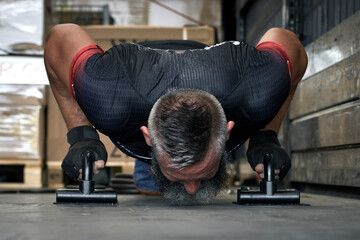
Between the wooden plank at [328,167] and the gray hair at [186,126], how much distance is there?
0.98 meters

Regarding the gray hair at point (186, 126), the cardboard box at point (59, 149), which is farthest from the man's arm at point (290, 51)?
the cardboard box at point (59, 149)

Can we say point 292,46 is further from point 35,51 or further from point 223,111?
point 35,51

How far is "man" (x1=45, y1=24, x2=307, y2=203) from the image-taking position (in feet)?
5.24

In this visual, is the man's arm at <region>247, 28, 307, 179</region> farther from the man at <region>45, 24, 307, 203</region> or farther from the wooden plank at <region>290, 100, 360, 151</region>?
the wooden plank at <region>290, 100, 360, 151</region>

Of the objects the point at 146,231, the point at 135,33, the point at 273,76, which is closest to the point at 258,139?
the point at 273,76

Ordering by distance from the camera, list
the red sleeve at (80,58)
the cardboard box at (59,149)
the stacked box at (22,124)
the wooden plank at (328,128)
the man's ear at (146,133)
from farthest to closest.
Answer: the cardboard box at (59,149)
the stacked box at (22,124)
the wooden plank at (328,128)
the red sleeve at (80,58)
the man's ear at (146,133)

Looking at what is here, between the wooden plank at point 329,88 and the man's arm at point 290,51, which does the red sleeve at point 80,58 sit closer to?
the man's arm at point 290,51

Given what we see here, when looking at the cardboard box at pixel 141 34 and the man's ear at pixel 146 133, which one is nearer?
the man's ear at pixel 146 133

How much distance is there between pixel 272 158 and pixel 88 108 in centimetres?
70

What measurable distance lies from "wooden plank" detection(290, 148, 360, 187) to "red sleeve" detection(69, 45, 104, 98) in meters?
1.27

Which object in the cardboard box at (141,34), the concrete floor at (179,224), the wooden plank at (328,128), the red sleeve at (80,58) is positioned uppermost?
the cardboard box at (141,34)

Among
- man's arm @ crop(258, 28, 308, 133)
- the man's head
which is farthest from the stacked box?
the man's head

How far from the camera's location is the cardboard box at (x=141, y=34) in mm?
3648

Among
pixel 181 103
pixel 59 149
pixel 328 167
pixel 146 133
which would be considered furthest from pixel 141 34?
pixel 181 103
